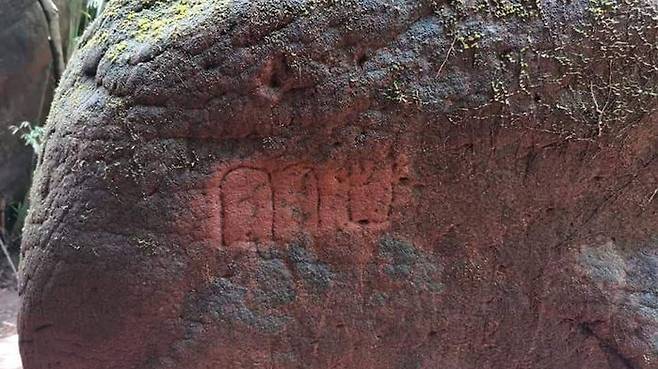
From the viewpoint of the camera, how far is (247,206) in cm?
217

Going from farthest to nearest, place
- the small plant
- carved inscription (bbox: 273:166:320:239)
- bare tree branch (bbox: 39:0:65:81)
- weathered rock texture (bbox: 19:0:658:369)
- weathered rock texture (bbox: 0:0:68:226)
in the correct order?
1. weathered rock texture (bbox: 0:0:68:226)
2. bare tree branch (bbox: 39:0:65:81)
3. the small plant
4. carved inscription (bbox: 273:166:320:239)
5. weathered rock texture (bbox: 19:0:658:369)

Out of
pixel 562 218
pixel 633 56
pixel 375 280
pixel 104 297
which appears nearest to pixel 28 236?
pixel 104 297

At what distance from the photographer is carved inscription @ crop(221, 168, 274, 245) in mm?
2141

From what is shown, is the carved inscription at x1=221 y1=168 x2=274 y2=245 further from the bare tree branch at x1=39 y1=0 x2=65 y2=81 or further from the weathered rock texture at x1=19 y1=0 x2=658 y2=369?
the bare tree branch at x1=39 y1=0 x2=65 y2=81

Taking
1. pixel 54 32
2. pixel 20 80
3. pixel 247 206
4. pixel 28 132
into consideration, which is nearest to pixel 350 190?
pixel 247 206

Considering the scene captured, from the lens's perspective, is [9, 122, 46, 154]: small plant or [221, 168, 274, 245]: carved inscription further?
[9, 122, 46, 154]: small plant

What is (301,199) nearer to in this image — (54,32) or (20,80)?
(54,32)

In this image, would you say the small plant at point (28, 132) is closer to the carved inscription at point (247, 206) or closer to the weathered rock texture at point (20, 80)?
the weathered rock texture at point (20, 80)

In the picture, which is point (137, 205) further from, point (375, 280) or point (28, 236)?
point (375, 280)

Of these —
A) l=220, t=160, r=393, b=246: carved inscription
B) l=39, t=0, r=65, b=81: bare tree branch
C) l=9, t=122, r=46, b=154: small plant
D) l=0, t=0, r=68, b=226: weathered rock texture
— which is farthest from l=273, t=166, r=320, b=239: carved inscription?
l=0, t=0, r=68, b=226: weathered rock texture

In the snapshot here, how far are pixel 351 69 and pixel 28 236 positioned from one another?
1.08m

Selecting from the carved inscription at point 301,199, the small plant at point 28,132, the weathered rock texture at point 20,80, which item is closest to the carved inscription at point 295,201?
the carved inscription at point 301,199

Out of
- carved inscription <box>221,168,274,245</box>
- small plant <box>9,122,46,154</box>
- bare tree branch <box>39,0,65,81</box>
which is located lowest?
carved inscription <box>221,168,274,245</box>

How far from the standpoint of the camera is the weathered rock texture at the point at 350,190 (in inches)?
81.8
